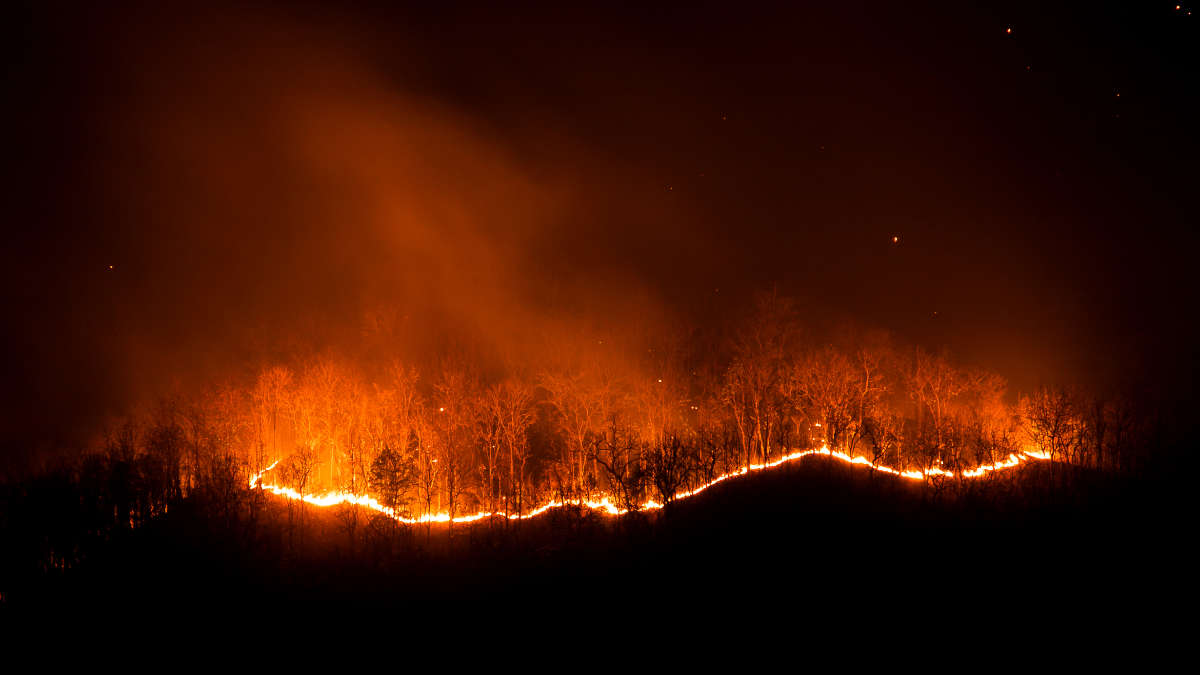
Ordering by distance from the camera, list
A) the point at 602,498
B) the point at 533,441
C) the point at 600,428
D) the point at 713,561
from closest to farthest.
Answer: the point at 713,561
the point at 602,498
the point at 600,428
the point at 533,441

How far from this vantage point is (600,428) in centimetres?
3278

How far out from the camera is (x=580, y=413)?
3400 cm

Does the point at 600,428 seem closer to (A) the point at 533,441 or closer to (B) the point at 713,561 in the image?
(A) the point at 533,441

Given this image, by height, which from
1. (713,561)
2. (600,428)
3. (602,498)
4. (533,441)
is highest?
(600,428)

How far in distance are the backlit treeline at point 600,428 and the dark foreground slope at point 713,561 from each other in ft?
8.09

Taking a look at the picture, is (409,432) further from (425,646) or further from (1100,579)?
(1100,579)

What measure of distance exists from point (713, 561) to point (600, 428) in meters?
17.5

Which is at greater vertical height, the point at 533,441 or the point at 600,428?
the point at 600,428

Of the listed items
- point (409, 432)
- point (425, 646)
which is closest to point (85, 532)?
point (425, 646)

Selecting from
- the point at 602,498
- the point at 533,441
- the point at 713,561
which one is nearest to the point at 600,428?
the point at 533,441

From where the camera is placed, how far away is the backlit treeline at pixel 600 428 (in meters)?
24.4

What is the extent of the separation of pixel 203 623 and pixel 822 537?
1454cm

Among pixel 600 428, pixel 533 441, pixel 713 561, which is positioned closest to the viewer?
pixel 713 561

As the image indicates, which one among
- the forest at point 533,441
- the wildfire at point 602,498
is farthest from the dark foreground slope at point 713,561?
the wildfire at point 602,498
